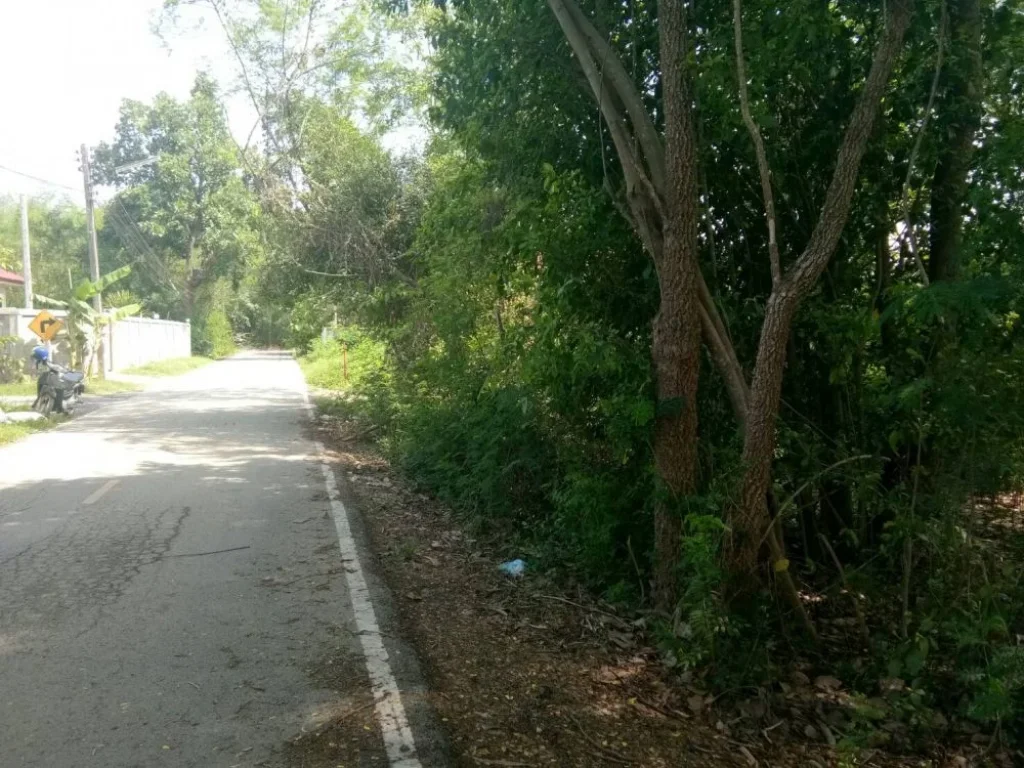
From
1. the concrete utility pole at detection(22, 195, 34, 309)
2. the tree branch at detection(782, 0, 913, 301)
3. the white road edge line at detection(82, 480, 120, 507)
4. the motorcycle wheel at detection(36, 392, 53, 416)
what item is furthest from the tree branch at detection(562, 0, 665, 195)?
the concrete utility pole at detection(22, 195, 34, 309)

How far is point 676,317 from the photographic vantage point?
5.77 meters

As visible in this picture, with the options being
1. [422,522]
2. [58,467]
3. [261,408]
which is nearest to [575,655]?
[422,522]

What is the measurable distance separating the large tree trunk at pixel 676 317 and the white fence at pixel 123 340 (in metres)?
21.4

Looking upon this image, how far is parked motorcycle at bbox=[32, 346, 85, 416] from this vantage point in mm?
17859

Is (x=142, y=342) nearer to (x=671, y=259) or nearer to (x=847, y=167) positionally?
(x=671, y=259)

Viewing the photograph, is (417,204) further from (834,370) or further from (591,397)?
(834,370)

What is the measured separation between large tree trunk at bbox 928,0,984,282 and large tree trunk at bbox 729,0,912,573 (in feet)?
2.41

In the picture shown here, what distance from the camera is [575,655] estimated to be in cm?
562

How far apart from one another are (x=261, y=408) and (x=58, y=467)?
9578 millimetres

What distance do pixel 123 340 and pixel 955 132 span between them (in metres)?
32.9

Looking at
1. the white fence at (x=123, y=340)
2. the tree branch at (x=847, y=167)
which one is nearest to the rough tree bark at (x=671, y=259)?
the tree branch at (x=847, y=167)

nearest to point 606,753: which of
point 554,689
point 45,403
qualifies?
point 554,689

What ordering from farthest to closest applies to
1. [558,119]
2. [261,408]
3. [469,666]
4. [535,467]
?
[261,408] → [535,467] → [558,119] → [469,666]

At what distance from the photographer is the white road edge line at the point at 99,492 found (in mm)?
9538
